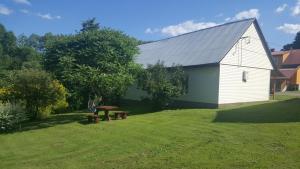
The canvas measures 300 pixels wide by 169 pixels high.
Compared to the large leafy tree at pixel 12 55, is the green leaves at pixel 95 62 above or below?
below

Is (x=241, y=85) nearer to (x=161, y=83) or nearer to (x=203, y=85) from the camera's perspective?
(x=203, y=85)

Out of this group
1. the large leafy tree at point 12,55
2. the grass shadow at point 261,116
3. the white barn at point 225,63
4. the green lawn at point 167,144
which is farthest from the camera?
the large leafy tree at point 12,55

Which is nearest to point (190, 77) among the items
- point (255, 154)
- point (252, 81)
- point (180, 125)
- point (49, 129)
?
point (252, 81)

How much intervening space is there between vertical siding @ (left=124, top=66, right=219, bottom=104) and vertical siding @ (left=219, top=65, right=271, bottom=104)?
0.39 metres

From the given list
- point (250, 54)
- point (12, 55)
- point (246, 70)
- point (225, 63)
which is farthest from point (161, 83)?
point (12, 55)

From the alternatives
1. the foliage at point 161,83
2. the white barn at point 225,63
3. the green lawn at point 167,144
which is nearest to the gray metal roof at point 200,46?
the white barn at point 225,63

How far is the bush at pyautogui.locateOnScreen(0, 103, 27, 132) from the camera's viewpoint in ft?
53.1

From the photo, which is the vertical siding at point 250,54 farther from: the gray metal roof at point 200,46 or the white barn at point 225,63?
the gray metal roof at point 200,46

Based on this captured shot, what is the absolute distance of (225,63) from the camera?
67.3 feet

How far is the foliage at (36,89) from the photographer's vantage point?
60.2 ft

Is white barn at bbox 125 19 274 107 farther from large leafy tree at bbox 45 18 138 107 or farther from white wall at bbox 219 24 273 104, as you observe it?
large leafy tree at bbox 45 18 138 107

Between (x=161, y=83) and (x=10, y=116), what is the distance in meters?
9.40

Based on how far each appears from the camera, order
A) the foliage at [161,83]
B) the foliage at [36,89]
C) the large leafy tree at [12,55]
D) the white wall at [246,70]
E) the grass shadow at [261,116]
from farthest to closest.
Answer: the large leafy tree at [12,55]
the white wall at [246,70]
the foliage at [161,83]
the foliage at [36,89]
the grass shadow at [261,116]

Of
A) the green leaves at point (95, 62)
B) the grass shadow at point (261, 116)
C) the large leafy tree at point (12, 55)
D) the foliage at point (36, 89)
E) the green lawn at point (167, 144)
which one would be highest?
the large leafy tree at point (12, 55)
